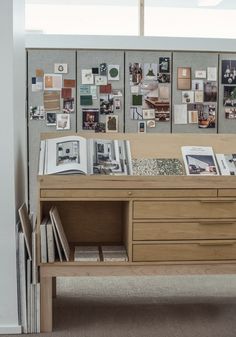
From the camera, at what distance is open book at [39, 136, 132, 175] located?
259 centimetres

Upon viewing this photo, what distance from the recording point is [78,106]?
17.4ft

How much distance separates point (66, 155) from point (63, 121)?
2.71 metres

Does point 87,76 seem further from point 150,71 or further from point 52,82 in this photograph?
point 150,71

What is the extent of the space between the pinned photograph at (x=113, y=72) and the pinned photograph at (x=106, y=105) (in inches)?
8.9

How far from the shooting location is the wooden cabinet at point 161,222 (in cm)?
254

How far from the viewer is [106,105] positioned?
5344 mm

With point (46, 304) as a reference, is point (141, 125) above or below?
above

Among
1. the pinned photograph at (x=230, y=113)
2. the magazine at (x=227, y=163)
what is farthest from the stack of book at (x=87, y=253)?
the pinned photograph at (x=230, y=113)

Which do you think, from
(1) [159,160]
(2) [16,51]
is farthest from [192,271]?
(2) [16,51]

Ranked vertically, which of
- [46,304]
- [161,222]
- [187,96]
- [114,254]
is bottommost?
[46,304]

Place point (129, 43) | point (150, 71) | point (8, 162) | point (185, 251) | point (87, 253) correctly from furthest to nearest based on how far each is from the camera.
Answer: point (150, 71), point (129, 43), point (87, 253), point (185, 251), point (8, 162)

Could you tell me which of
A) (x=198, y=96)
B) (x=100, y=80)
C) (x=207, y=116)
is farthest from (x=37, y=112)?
(x=207, y=116)

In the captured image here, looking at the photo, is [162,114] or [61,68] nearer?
[61,68]

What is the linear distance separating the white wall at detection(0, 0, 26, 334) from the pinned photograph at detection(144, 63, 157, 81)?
2869mm
